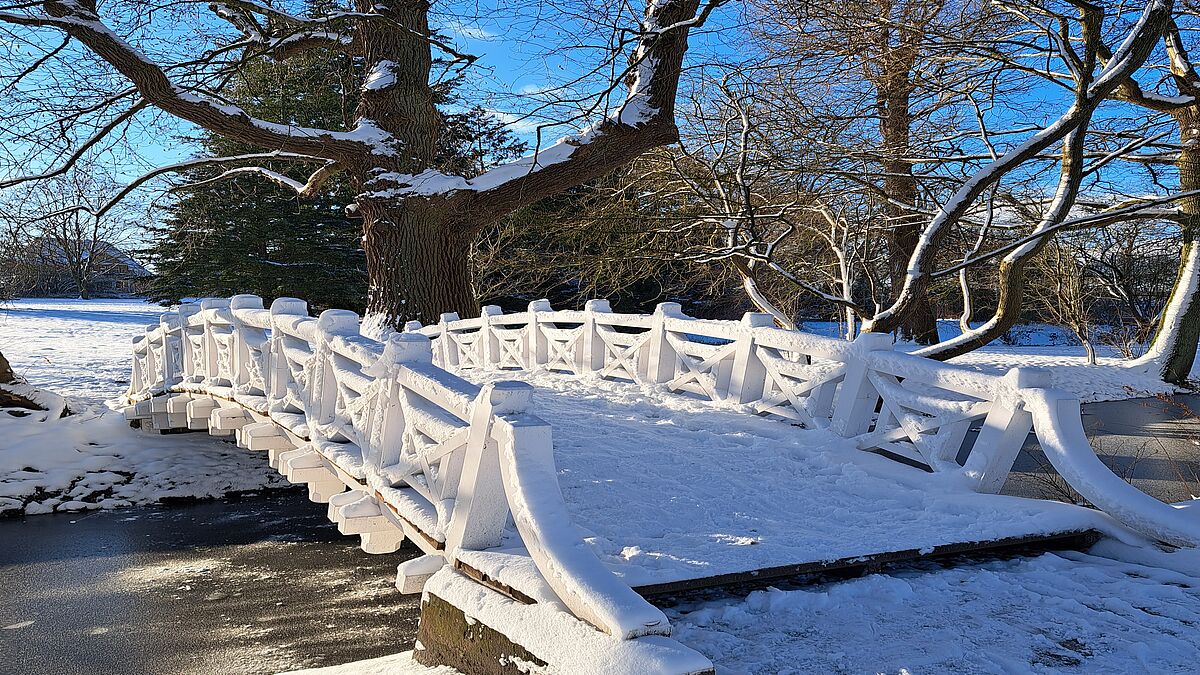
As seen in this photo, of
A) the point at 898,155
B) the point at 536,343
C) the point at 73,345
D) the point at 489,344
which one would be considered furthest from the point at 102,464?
the point at 73,345

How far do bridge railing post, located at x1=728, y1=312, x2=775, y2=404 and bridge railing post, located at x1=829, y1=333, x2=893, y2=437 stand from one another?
122 centimetres

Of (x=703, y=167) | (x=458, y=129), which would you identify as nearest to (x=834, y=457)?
(x=703, y=167)

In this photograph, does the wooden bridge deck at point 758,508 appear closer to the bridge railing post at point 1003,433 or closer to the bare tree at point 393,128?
the bridge railing post at point 1003,433

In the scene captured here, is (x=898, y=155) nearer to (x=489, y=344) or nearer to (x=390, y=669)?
(x=489, y=344)

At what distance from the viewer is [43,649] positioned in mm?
7957

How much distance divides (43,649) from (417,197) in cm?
687

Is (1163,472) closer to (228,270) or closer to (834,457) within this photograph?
(834,457)

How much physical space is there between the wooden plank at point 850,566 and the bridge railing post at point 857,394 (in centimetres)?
206

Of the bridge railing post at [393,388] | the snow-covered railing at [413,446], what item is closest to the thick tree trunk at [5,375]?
the snow-covered railing at [413,446]

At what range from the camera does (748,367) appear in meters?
8.20

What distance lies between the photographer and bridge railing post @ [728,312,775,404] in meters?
8.07

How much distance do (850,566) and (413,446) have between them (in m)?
2.61

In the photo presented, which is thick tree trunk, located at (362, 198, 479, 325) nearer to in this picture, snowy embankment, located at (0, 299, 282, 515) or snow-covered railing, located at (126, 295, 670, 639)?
snow-covered railing, located at (126, 295, 670, 639)

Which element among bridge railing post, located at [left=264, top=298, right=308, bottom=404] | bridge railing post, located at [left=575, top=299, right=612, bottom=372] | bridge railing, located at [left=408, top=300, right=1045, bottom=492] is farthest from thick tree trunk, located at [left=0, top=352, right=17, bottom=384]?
bridge railing post, located at [left=575, top=299, right=612, bottom=372]
